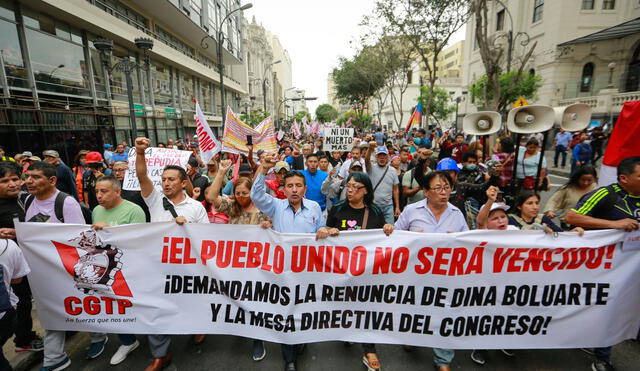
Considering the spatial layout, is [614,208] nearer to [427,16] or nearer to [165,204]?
[165,204]

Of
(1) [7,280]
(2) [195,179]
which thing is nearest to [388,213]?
(2) [195,179]

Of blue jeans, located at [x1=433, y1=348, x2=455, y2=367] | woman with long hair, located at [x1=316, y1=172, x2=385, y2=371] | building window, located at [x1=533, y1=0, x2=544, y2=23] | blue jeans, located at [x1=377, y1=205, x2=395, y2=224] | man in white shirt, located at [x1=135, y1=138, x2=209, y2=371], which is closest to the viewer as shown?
blue jeans, located at [x1=433, y1=348, x2=455, y2=367]

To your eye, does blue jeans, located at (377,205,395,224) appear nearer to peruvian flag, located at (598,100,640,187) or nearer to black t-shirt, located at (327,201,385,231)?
black t-shirt, located at (327,201,385,231)

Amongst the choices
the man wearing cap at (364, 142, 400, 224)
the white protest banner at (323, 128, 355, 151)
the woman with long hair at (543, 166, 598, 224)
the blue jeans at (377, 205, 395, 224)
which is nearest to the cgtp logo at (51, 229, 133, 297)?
the blue jeans at (377, 205, 395, 224)

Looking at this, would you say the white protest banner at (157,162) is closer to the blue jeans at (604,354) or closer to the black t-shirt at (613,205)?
the black t-shirt at (613,205)

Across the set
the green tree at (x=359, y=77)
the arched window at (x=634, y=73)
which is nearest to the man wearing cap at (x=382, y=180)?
the green tree at (x=359, y=77)

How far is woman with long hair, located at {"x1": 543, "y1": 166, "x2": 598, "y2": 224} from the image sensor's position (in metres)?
3.63

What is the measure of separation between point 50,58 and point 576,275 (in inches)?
647

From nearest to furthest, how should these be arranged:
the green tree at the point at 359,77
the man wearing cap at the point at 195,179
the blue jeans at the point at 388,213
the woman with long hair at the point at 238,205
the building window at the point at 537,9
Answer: the woman with long hair at the point at 238,205 < the blue jeans at the point at 388,213 < the man wearing cap at the point at 195,179 < the building window at the point at 537,9 < the green tree at the point at 359,77

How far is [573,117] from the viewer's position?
437 cm

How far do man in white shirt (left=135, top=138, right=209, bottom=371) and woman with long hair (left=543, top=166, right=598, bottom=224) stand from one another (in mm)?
3910

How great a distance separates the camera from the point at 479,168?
5.23 metres


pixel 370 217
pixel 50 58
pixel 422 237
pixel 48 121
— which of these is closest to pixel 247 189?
pixel 370 217

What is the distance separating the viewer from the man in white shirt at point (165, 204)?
2779mm
